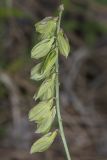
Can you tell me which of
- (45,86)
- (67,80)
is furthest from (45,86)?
(67,80)

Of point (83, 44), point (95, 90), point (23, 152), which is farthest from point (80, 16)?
point (23, 152)

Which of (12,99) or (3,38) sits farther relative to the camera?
(3,38)

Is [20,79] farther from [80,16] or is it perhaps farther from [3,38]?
[80,16]

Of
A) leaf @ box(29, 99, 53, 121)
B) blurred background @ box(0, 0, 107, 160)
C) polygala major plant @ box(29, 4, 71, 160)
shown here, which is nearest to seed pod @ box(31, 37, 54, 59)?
polygala major plant @ box(29, 4, 71, 160)

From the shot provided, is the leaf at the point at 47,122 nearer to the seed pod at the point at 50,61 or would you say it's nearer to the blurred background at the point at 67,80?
the seed pod at the point at 50,61

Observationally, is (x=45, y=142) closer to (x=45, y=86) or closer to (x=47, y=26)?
(x=45, y=86)

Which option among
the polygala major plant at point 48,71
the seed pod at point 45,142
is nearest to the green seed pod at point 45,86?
the polygala major plant at point 48,71
